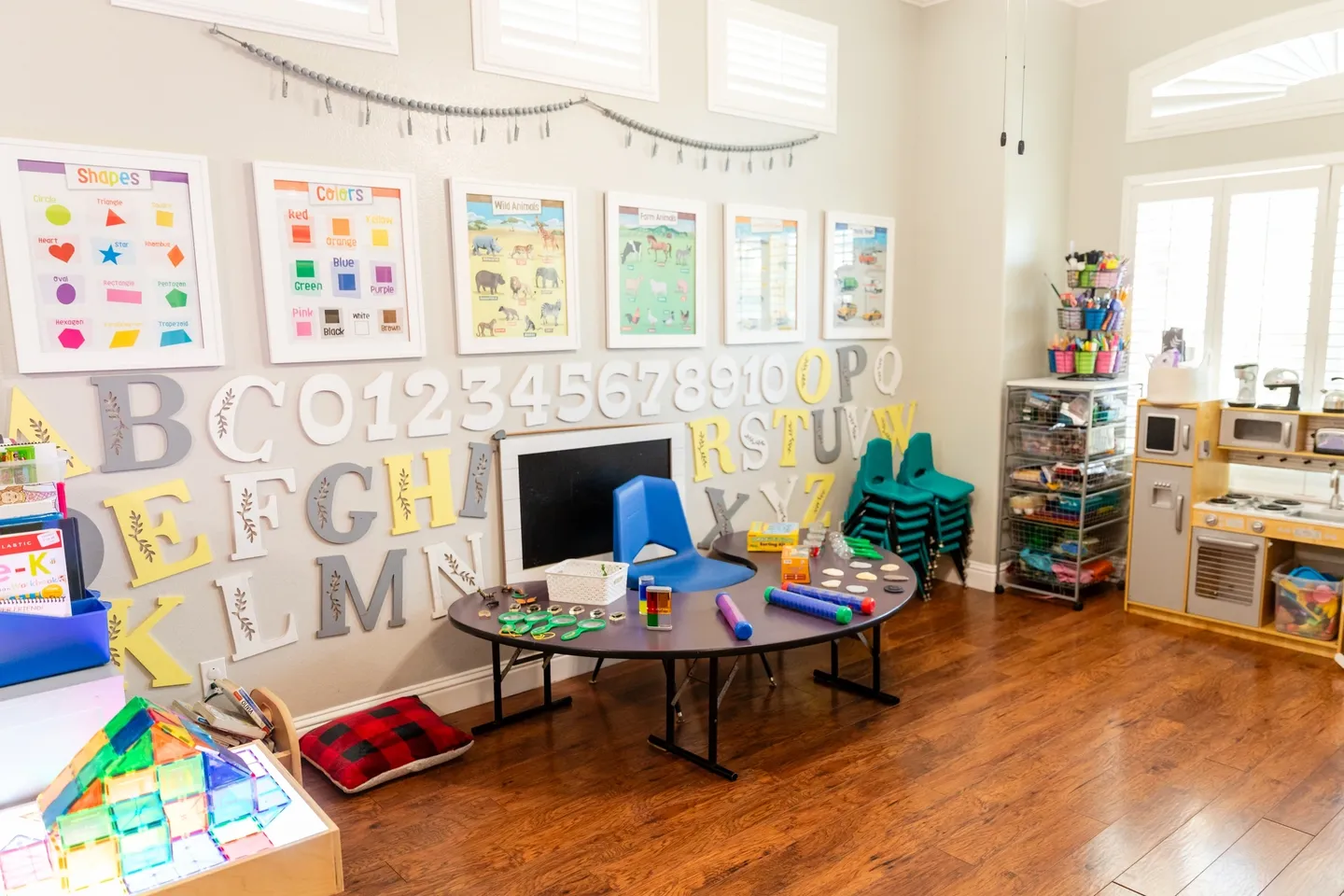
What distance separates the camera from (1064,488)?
15.1ft

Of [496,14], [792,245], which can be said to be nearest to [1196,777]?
[792,245]

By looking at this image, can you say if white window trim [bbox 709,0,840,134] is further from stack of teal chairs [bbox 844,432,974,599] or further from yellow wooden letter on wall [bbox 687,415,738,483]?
stack of teal chairs [bbox 844,432,974,599]

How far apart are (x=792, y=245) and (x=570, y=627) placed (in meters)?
2.38

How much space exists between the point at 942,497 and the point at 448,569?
264 cm

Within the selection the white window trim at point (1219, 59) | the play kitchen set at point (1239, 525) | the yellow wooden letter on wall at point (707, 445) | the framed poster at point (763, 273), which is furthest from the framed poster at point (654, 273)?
the white window trim at point (1219, 59)

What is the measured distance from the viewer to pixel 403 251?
318cm

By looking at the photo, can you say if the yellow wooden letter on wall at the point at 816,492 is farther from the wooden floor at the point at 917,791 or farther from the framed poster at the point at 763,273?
the wooden floor at the point at 917,791

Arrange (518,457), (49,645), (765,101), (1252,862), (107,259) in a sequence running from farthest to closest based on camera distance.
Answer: (765,101) < (518,457) < (107,259) < (1252,862) < (49,645)

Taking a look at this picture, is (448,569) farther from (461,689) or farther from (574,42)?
(574,42)

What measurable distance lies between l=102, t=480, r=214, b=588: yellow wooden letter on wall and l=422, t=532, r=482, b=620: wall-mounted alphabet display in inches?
31.7

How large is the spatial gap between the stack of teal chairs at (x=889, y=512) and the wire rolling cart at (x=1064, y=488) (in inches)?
18.7

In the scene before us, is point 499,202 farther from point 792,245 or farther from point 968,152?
point 968,152

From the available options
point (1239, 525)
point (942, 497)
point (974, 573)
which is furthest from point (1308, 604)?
point (942, 497)

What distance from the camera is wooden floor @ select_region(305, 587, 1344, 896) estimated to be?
7.97 ft
